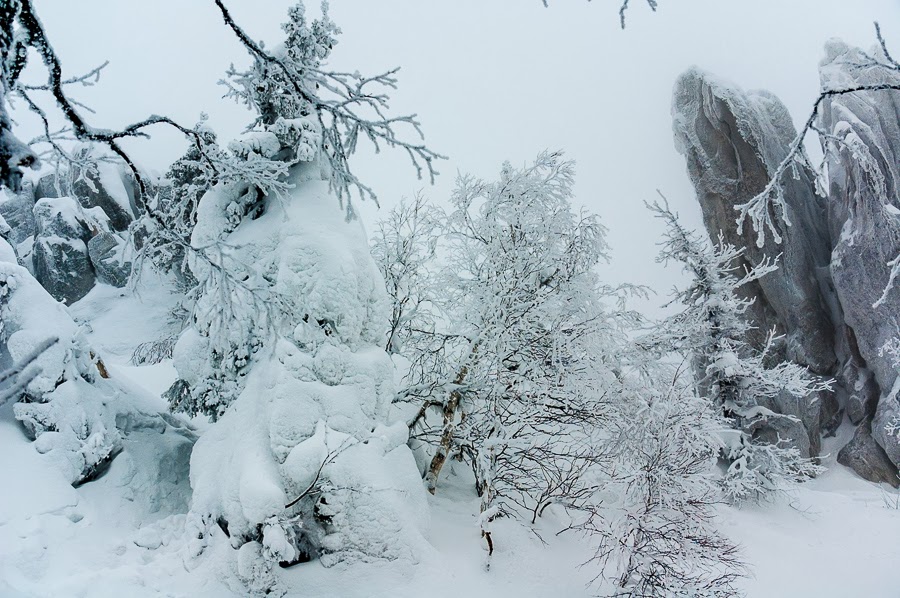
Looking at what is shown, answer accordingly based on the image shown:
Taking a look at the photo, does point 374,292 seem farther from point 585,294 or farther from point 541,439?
point 541,439

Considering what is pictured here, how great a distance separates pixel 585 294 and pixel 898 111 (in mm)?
19151

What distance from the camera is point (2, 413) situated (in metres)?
8.03

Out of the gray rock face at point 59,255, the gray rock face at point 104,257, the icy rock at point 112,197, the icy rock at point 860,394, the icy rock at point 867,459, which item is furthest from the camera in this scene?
the icy rock at point 112,197

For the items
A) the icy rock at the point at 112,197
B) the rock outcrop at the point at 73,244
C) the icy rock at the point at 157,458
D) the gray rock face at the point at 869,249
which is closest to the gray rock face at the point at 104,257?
the rock outcrop at the point at 73,244

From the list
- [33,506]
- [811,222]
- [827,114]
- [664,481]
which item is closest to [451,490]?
[664,481]

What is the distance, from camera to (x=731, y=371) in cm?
1294

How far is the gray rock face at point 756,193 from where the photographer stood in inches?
698

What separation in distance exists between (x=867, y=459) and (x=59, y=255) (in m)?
29.4

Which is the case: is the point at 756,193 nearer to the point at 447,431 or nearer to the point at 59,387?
the point at 447,431

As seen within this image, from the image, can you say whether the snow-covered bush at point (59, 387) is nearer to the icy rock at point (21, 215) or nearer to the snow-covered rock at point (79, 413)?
the snow-covered rock at point (79, 413)

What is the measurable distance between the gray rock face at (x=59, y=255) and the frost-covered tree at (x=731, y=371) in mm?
21513

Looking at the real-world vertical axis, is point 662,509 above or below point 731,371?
below

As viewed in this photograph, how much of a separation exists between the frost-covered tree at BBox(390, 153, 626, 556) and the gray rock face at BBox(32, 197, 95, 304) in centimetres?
1730

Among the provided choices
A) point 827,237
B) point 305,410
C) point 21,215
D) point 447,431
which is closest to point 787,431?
point 827,237
